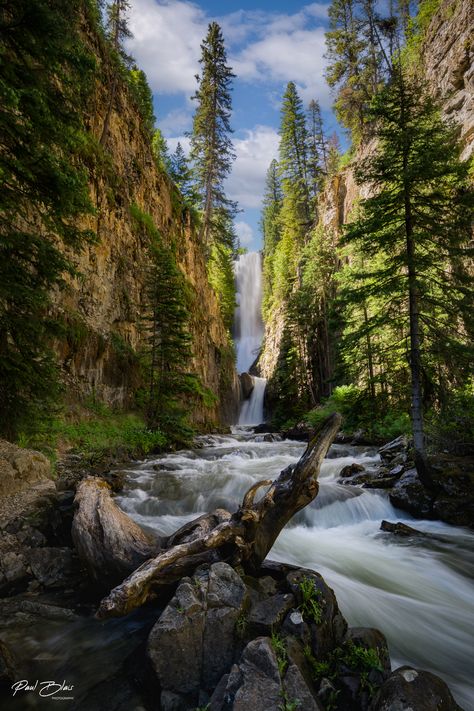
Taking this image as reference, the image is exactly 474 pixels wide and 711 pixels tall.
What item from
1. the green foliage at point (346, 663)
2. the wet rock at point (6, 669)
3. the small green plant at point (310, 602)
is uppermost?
the small green plant at point (310, 602)

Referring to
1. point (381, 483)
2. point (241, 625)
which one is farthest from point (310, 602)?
point (381, 483)

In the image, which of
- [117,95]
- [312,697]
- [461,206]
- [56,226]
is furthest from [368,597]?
[117,95]

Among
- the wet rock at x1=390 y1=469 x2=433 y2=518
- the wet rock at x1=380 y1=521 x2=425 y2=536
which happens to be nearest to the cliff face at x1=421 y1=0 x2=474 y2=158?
the wet rock at x1=390 y1=469 x2=433 y2=518

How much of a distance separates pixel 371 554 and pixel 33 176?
853 cm

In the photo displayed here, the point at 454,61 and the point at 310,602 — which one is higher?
the point at 454,61

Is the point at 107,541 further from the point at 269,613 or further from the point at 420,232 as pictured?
the point at 420,232

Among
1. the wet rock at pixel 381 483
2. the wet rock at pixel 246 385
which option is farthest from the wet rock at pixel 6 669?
the wet rock at pixel 246 385

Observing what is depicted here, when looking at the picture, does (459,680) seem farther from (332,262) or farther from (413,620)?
(332,262)

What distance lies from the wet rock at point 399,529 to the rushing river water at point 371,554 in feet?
0.52

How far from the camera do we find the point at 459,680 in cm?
345

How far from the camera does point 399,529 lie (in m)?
7.00

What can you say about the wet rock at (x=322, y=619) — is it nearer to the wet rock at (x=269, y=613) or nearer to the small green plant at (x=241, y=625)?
the wet rock at (x=269, y=613)

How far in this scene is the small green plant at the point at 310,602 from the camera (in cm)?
301

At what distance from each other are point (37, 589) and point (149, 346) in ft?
45.1
